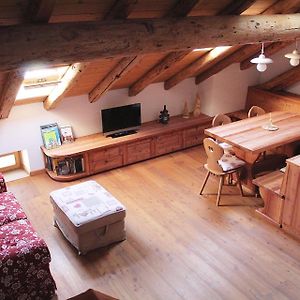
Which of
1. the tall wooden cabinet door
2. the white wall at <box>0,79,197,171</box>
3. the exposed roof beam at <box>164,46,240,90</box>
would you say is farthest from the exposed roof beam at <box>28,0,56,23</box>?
the exposed roof beam at <box>164,46,240,90</box>

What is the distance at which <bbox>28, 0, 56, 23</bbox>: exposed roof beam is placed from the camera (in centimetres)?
227

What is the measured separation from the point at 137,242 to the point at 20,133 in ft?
8.09

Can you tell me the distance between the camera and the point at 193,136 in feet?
20.5

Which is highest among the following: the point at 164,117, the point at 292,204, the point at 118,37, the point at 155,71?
the point at 118,37

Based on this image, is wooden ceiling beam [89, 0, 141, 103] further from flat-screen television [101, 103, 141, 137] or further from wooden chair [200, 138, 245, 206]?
wooden chair [200, 138, 245, 206]

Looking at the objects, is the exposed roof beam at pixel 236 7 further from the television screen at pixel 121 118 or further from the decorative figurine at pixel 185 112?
the decorative figurine at pixel 185 112

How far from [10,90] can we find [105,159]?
1899mm

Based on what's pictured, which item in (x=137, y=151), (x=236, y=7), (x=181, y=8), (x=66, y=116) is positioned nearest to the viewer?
(x=181, y=8)

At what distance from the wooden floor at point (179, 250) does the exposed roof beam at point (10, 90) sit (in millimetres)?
1252

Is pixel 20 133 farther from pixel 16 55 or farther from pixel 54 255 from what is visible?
pixel 16 55

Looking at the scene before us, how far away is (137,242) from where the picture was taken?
3.88 m

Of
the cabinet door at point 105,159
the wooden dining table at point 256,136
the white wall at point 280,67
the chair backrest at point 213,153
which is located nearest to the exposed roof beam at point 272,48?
the white wall at point 280,67

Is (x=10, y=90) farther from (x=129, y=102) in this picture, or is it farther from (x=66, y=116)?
(x=129, y=102)

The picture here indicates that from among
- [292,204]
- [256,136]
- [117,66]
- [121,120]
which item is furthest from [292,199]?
[121,120]
